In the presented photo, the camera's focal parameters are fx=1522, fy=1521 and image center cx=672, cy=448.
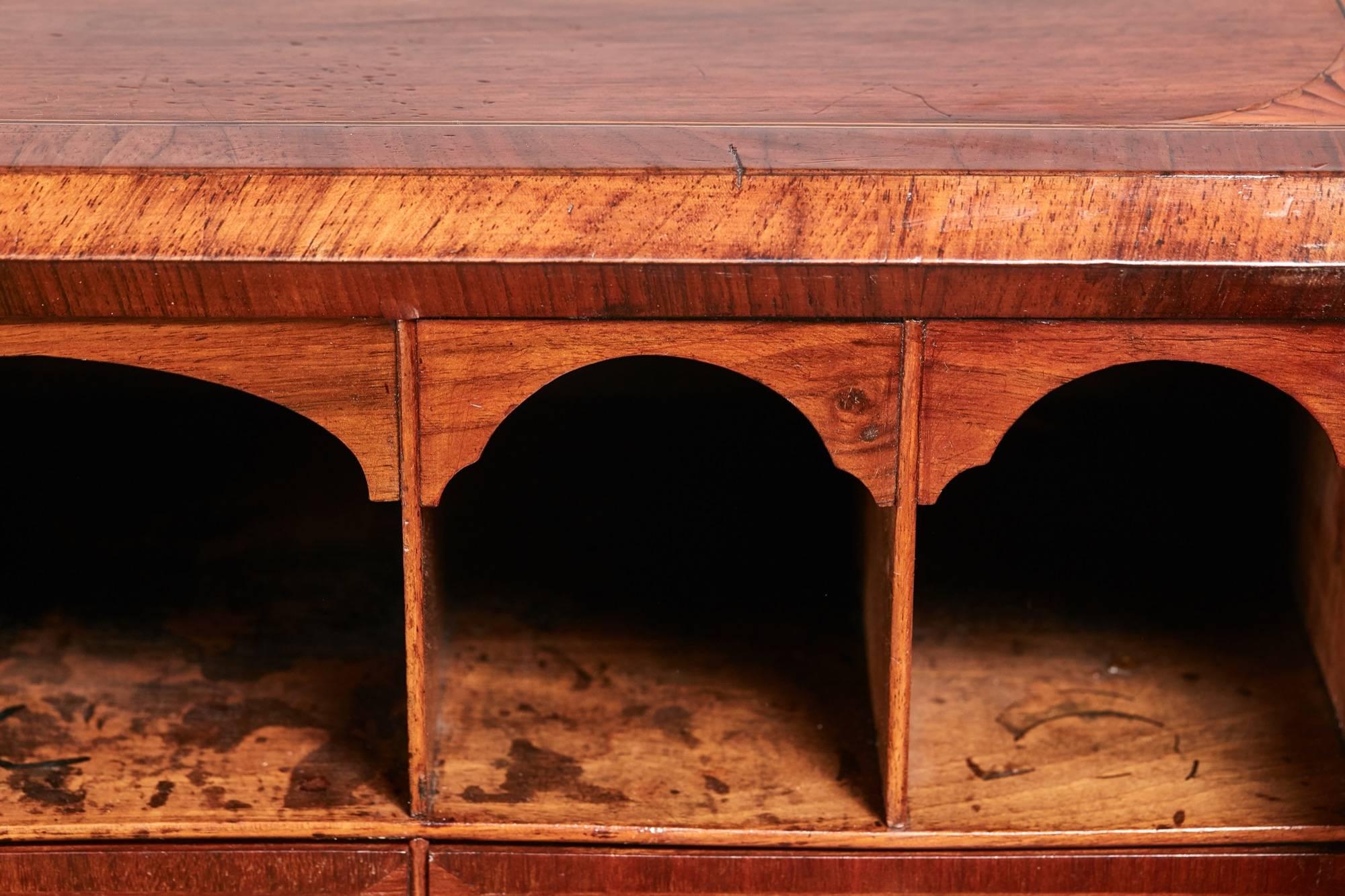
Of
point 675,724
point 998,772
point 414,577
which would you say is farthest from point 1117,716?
point 414,577

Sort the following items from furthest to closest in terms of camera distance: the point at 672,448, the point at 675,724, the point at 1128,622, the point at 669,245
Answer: the point at 672,448
the point at 1128,622
the point at 675,724
the point at 669,245

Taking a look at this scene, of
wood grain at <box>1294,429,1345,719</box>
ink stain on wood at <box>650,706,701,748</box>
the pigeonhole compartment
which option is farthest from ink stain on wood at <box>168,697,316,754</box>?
wood grain at <box>1294,429,1345,719</box>

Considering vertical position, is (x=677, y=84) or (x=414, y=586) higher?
(x=677, y=84)

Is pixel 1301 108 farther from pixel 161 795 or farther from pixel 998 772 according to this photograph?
pixel 161 795

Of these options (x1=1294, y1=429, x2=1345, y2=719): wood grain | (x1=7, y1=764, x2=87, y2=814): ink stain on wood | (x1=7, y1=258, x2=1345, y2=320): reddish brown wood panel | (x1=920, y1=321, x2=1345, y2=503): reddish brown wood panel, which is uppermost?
(x1=7, y1=258, x2=1345, y2=320): reddish brown wood panel

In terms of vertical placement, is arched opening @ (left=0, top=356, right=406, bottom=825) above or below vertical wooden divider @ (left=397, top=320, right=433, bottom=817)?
below

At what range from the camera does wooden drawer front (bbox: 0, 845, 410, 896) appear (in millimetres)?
1033

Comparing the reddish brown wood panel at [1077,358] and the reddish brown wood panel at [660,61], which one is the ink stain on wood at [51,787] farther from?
the reddish brown wood panel at [1077,358]

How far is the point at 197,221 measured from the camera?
2.93 feet

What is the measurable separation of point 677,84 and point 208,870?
647 mm

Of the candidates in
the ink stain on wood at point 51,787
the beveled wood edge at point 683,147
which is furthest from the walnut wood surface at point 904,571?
the ink stain on wood at point 51,787

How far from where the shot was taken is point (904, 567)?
3.12 feet

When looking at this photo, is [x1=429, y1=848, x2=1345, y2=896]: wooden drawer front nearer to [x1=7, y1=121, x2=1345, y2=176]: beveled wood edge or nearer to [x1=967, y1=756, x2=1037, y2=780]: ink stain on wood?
[x1=967, y1=756, x2=1037, y2=780]: ink stain on wood

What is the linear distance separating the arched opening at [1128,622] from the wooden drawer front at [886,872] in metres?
0.03
